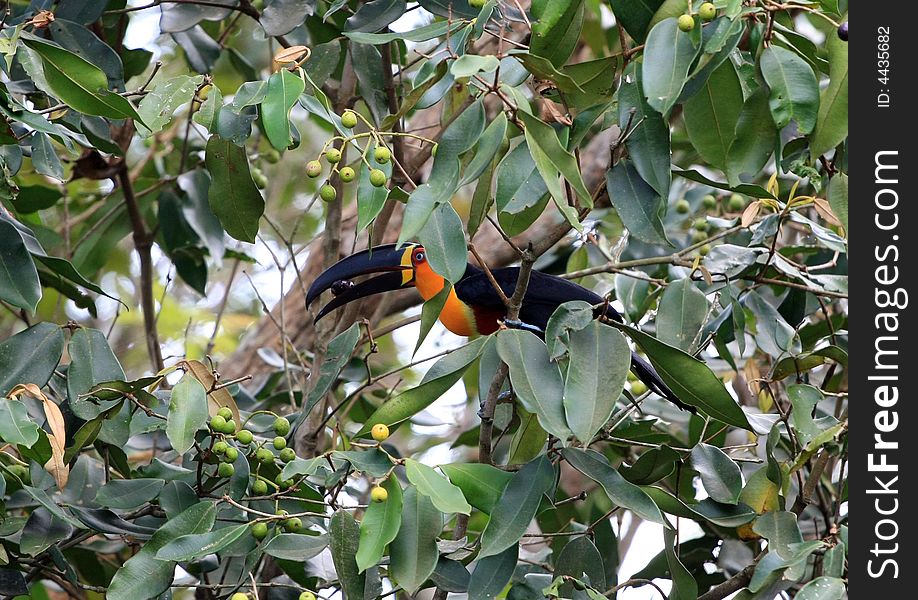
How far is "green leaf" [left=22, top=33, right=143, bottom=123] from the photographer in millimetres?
1820

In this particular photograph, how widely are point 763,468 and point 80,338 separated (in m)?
1.34

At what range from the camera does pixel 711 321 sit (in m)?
2.41

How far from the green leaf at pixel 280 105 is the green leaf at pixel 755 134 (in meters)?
0.70

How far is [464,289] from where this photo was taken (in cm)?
291

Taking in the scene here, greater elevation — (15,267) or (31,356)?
(15,267)

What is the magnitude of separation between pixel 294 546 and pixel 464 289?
1207 millimetres

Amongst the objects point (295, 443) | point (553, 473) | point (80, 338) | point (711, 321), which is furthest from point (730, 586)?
point (80, 338)

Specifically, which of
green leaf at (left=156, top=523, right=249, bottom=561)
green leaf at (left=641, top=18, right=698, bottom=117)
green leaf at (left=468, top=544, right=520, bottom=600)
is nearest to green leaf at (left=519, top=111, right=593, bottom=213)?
green leaf at (left=641, top=18, right=698, bottom=117)

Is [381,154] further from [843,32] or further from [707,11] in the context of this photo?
[843,32]

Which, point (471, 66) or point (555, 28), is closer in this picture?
point (471, 66)

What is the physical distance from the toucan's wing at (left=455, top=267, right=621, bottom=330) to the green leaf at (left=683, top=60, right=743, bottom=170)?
722mm

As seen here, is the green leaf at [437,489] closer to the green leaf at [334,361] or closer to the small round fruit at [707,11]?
the green leaf at [334,361]

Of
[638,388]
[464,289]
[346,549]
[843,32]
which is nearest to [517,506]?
[346,549]

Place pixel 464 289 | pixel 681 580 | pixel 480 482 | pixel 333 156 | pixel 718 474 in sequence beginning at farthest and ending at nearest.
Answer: pixel 464 289 → pixel 718 474 → pixel 681 580 → pixel 480 482 → pixel 333 156
